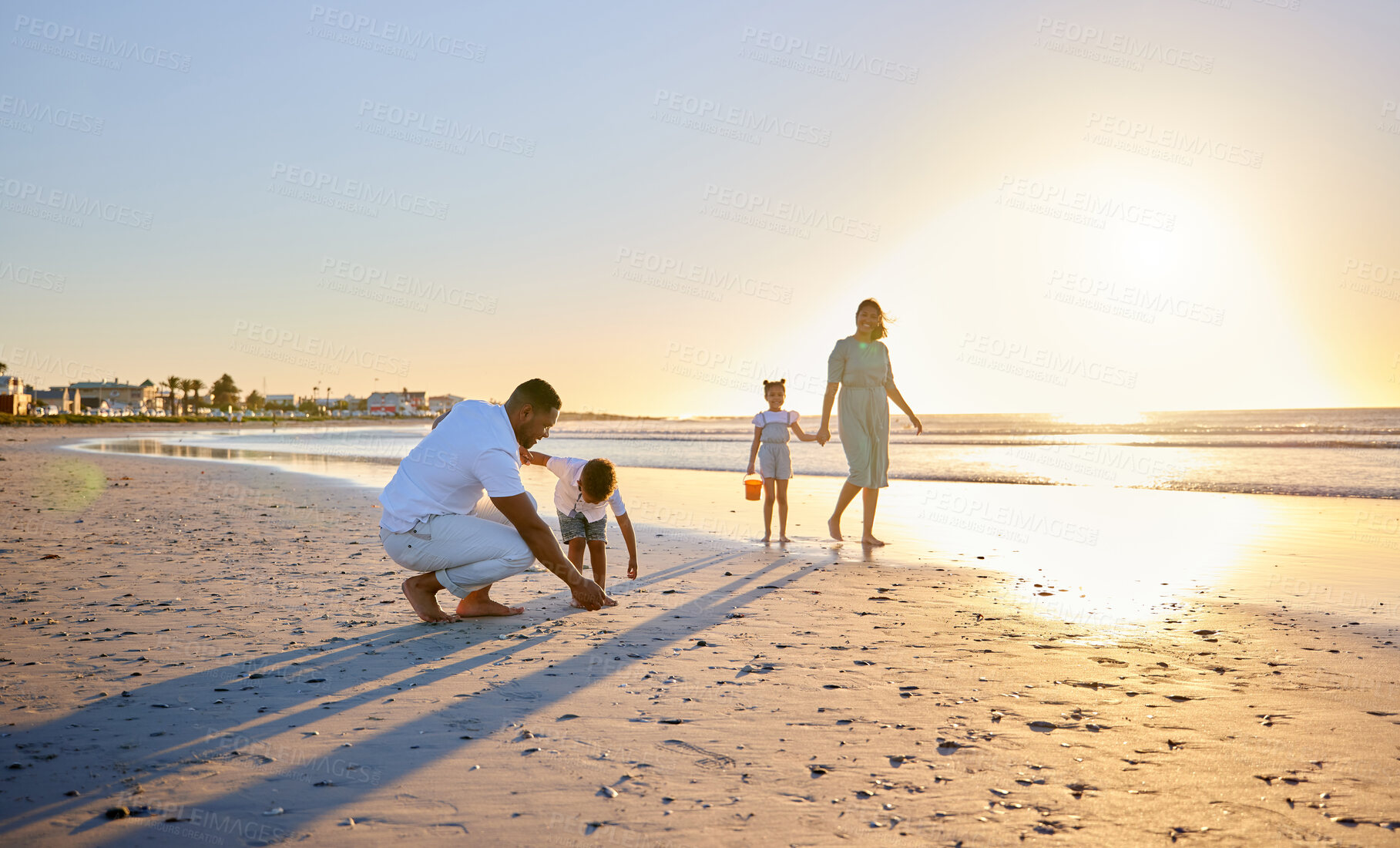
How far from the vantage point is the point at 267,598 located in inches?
206

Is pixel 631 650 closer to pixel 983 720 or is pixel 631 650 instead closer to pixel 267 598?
pixel 983 720

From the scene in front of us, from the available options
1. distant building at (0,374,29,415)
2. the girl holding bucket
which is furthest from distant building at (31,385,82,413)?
the girl holding bucket

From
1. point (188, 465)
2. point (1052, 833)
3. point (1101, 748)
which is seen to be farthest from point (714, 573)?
point (188, 465)

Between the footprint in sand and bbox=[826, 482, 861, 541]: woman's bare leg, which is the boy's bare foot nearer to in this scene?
the footprint in sand

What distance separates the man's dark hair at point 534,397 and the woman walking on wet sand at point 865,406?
3883 millimetres

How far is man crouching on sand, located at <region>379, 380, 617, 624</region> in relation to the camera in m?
4.15

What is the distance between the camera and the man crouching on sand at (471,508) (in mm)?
4148

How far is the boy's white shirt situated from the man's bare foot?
1.05m

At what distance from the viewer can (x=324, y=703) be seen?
324cm

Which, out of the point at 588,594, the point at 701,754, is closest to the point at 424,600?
the point at 588,594

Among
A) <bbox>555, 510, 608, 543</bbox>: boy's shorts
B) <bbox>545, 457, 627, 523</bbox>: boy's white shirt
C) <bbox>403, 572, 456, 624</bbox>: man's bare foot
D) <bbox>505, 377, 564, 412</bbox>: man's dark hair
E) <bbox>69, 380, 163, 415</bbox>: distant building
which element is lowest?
<bbox>403, 572, 456, 624</bbox>: man's bare foot

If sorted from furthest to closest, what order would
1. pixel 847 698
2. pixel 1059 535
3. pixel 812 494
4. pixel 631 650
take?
pixel 812 494, pixel 1059 535, pixel 631 650, pixel 847 698

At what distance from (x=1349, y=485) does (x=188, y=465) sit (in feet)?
77.9

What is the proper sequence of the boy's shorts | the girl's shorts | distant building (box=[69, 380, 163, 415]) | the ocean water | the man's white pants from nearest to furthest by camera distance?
the man's white pants → the boy's shorts → the girl's shorts → the ocean water → distant building (box=[69, 380, 163, 415])
